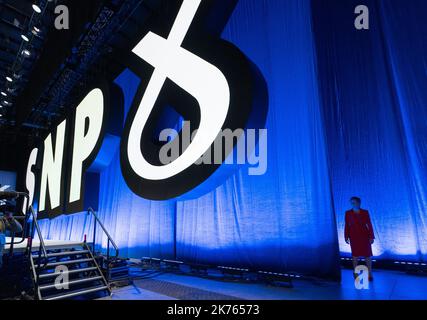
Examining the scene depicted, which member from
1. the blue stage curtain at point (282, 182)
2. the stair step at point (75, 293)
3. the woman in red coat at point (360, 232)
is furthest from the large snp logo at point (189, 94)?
the woman in red coat at point (360, 232)

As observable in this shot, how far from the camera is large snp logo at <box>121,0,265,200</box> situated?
428cm

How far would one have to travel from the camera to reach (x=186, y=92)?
189 inches

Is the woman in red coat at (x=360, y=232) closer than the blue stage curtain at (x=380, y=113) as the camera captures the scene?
Yes

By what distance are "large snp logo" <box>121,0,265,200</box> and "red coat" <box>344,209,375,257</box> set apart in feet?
6.43

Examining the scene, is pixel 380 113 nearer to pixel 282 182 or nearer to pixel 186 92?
pixel 282 182

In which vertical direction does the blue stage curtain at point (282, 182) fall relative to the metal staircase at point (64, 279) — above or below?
above

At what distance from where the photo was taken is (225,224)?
529 cm

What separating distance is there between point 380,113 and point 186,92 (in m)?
3.13

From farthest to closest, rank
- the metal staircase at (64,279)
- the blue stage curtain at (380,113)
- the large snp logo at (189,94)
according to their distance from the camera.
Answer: the large snp logo at (189,94)
the blue stage curtain at (380,113)
the metal staircase at (64,279)

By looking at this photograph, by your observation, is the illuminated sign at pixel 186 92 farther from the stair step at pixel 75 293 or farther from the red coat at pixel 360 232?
the red coat at pixel 360 232

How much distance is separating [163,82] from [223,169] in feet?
7.11

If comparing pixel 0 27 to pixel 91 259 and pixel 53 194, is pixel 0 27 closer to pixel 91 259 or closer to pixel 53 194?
pixel 53 194

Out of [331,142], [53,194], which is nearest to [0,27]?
[53,194]

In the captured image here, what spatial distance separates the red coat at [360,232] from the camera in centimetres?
372
